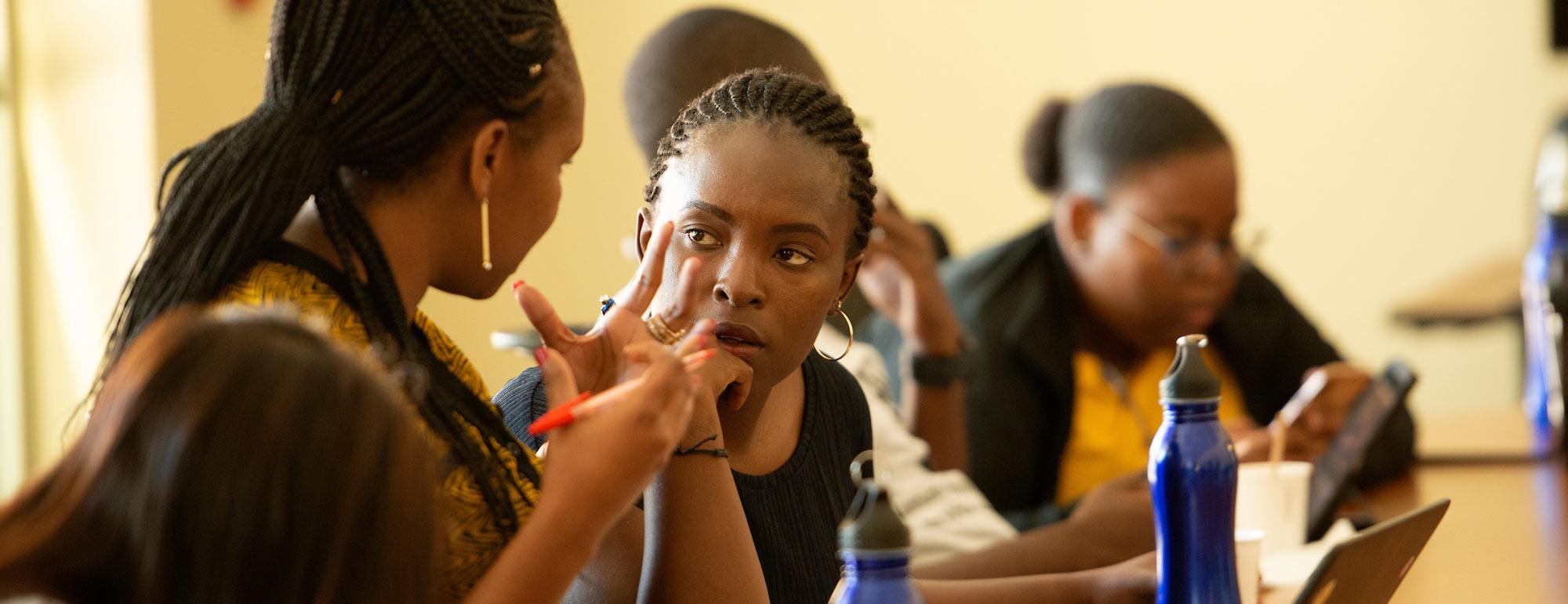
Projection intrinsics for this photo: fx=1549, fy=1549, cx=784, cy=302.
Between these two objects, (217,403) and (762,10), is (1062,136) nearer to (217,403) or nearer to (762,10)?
(762,10)

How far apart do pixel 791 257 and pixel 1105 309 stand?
162 cm

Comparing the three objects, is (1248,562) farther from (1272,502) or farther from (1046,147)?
(1046,147)

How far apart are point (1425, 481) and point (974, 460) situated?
2.71 ft

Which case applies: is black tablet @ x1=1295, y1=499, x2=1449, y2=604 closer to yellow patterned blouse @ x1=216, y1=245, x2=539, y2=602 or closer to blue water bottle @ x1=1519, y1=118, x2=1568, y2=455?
yellow patterned blouse @ x1=216, y1=245, x2=539, y2=602

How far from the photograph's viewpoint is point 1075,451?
2.95m

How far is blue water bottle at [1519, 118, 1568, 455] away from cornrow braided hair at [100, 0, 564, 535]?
92.8 inches

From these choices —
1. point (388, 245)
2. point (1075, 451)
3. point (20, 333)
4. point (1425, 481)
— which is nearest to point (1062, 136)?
point (1075, 451)

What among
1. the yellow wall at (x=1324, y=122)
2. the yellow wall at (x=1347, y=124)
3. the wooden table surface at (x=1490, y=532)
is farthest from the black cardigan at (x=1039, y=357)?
the yellow wall at (x=1347, y=124)

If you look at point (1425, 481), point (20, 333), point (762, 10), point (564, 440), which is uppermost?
point (762, 10)

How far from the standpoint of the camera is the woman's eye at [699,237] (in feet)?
5.12

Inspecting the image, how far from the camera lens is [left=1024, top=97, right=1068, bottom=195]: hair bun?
335cm

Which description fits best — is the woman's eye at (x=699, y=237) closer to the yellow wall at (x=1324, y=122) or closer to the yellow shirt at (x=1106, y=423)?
the yellow shirt at (x=1106, y=423)

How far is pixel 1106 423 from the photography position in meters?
2.98

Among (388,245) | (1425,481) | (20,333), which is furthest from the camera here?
(20,333)
